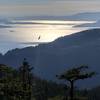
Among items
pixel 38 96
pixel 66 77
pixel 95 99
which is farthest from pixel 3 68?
pixel 95 99

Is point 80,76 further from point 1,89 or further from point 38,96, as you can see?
point 38,96

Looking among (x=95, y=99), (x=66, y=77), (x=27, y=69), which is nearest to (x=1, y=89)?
(x=66, y=77)

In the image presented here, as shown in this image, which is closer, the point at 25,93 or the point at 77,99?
the point at 77,99

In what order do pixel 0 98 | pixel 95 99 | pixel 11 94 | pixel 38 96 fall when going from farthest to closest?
pixel 95 99 < pixel 38 96 < pixel 0 98 < pixel 11 94

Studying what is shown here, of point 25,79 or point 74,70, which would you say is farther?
point 25,79

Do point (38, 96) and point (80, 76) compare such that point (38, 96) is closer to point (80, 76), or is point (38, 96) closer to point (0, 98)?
point (0, 98)

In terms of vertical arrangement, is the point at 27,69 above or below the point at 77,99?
above

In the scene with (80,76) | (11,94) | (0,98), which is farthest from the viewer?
(0,98)

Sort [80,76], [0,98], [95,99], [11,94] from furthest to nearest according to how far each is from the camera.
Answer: [95,99] → [0,98] → [11,94] → [80,76]

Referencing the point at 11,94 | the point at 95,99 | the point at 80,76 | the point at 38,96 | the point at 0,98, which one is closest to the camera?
the point at 80,76
